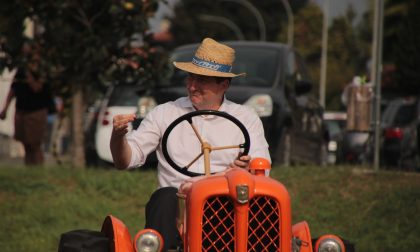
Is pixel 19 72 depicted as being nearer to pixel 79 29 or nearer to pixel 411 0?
pixel 79 29

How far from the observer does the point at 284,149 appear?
13.5 metres

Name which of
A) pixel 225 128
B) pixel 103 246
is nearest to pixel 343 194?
pixel 225 128

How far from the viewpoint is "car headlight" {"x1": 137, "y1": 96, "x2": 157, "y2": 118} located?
1352 centimetres

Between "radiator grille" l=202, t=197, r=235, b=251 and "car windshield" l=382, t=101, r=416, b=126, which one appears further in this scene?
"car windshield" l=382, t=101, r=416, b=126

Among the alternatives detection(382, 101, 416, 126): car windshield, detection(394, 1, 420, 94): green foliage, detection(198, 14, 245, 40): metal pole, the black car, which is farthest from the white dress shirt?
detection(198, 14, 245, 40): metal pole

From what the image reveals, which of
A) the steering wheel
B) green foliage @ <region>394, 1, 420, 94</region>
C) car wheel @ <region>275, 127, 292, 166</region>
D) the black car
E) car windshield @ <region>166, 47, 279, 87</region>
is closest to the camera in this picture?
the steering wheel

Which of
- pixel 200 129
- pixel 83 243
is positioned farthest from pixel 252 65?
pixel 83 243

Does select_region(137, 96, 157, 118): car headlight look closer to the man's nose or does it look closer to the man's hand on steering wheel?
the man's nose

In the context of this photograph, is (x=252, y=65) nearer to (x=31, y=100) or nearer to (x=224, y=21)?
(x=31, y=100)

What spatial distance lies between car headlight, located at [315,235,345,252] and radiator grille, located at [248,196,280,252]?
23.6 inches

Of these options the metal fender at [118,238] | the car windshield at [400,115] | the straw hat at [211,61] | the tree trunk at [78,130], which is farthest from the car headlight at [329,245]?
the car windshield at [400,115]

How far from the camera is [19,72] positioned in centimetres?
1429

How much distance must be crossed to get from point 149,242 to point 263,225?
2.03 ft

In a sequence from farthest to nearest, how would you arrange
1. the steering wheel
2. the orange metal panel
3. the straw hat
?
the straw hat, the steering wheel, the orange metal panel
